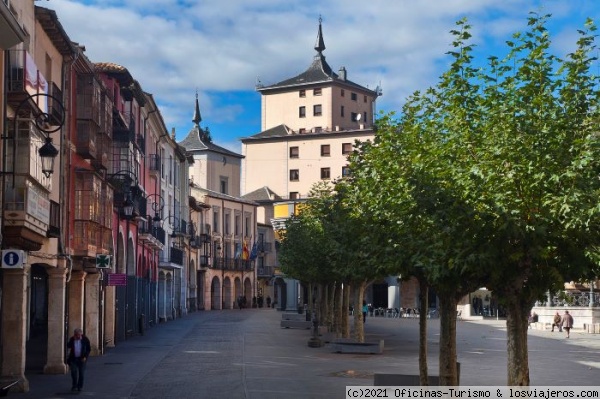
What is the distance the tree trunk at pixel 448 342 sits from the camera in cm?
1808

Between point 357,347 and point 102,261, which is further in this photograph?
point 357,347

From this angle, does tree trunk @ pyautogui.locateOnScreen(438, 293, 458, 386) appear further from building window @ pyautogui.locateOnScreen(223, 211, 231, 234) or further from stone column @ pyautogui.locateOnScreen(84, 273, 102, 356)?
building window @ pyautogui.locateOnScreen(223, 211, 231, 234)

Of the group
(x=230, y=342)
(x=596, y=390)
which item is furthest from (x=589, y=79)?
(x=230, y=342)

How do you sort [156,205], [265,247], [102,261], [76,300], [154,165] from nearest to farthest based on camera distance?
[102,261] → [76,300] → [154,165] → [156,205] → [265,247]

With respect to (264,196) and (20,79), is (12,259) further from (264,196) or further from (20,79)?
(264,196)

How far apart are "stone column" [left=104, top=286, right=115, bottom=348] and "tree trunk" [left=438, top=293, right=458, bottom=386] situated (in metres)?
21.1

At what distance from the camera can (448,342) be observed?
18.2 metres

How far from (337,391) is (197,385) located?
388cm

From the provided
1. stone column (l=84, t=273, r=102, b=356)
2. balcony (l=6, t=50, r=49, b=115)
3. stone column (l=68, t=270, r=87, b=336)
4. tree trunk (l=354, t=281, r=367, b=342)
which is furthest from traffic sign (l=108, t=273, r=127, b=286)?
balcony (l=6, t=50, r=49, b=115)

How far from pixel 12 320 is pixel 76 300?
7.43m

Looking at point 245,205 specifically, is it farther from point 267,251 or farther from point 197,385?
point 197,385

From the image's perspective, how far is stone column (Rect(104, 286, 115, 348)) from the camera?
3756 cm

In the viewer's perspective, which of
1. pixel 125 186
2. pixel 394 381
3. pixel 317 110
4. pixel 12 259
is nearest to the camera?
pixel 394 381

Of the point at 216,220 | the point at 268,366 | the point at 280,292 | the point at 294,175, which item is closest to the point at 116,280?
the point at 268,366
